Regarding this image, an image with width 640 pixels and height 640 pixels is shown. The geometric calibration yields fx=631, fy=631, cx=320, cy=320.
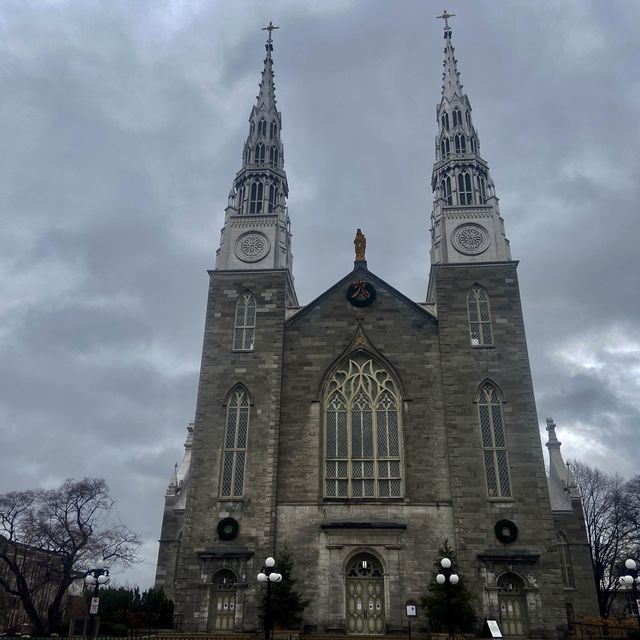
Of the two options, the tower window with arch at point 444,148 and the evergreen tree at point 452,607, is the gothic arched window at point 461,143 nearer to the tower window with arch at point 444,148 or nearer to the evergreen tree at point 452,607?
the tower window with arch at point 444,148

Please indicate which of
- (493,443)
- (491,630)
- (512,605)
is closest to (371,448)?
(493,443)

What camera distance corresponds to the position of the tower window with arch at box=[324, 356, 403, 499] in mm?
29328

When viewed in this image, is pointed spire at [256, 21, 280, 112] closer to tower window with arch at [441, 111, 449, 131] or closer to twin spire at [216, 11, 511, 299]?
twin spire at [216, 11, 511, 299]

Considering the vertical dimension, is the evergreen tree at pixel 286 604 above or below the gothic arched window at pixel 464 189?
below

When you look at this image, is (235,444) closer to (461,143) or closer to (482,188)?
(482,188)

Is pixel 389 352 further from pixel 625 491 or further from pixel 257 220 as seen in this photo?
pixel 625 491

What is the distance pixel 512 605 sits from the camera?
87.7 feet

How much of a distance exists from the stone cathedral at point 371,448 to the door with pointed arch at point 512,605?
0.06 metres

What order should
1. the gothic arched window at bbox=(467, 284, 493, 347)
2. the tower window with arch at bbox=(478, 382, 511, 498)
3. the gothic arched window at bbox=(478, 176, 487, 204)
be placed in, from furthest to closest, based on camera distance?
the gothic arched window at bbox=(478, 176, 487, 204)
the gothic arched window at bbox=(467, 284, 493, 347)
the tower window with arch at bbox=(478, 382, 511, 498)

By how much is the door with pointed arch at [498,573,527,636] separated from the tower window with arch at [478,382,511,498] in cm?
358

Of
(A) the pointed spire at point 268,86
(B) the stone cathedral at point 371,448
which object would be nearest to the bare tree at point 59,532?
(B) the stone cathedral at point 371,448

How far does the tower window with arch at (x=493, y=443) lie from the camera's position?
28641 millimetres

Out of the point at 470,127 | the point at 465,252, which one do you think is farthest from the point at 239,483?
the point at 470,127

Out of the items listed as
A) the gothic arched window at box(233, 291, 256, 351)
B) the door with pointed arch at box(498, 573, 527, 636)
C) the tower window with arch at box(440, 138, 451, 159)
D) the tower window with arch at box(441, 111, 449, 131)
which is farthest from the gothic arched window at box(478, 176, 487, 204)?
the door with pointed arch at box(498, 573, 527, 636)
